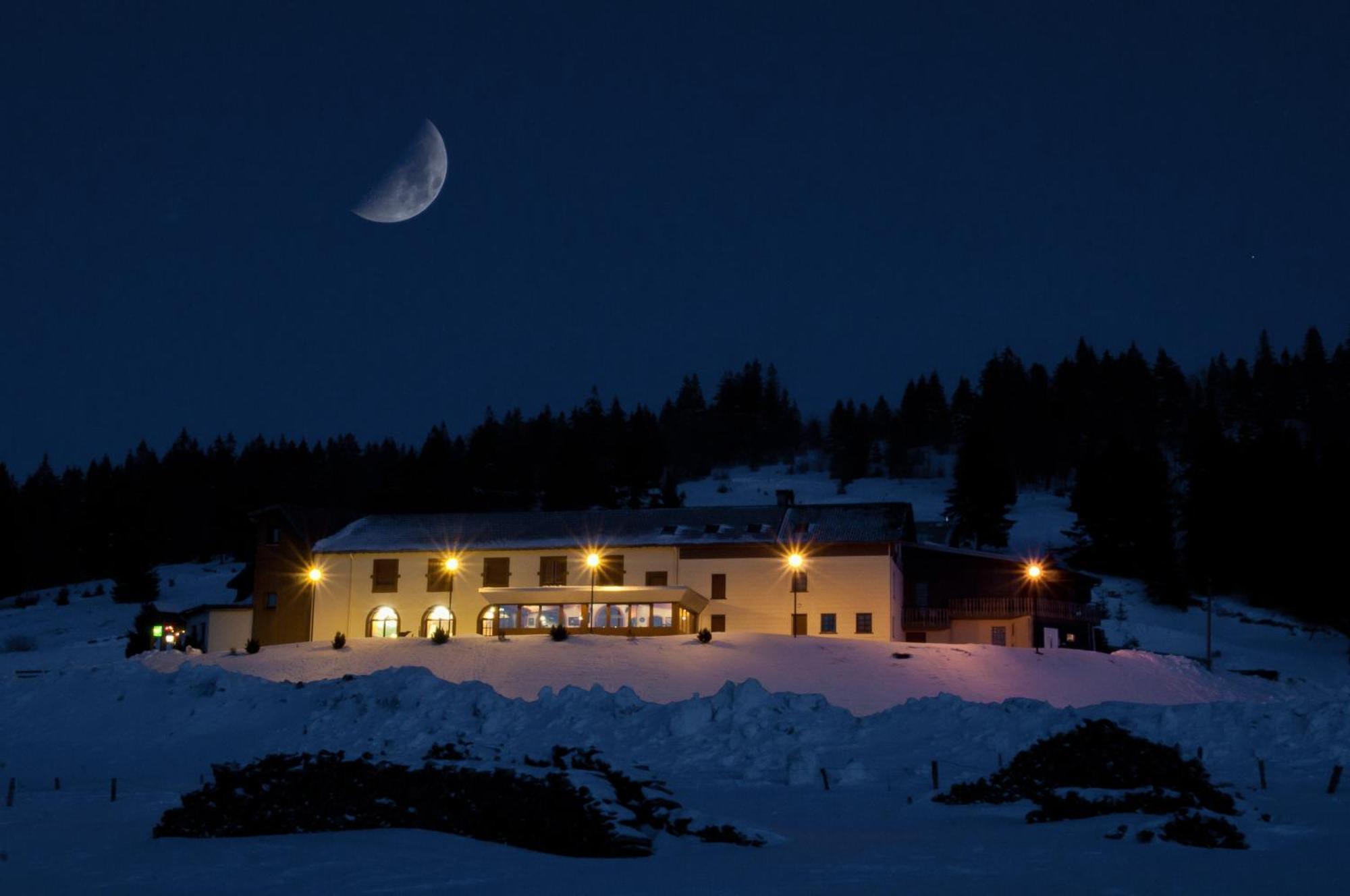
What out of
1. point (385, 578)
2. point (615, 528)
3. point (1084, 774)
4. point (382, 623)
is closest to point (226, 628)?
point (382, 623)

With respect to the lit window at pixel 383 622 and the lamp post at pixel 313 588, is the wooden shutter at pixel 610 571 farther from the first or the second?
the lamp post at pixel 313 588

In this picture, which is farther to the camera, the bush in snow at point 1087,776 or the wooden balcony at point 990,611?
the wooden balcony at point 990,611

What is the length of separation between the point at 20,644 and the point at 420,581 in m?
31.6

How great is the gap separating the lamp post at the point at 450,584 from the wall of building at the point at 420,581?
0.09 metres

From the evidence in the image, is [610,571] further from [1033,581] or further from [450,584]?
[1033,581]

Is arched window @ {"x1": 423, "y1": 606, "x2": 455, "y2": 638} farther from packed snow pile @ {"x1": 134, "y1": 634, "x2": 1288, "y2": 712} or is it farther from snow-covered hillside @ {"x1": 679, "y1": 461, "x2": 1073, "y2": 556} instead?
snow-covered hillside @ {"x1": 679, "y1": 461, "x2": 1073, "y2": 556}

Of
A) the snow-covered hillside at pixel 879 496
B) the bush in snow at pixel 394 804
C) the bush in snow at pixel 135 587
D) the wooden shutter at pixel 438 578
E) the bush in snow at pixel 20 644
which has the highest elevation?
the snow-covered hillside at pixel 879 496

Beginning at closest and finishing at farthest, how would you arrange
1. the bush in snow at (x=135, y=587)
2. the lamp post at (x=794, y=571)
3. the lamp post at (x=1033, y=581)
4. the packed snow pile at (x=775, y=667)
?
the packed snow pile at (x=775, y=667) < the lamp post at (x=794, y=571) < the lamp post at (x=1033, y=581) < the bush in snow at (x=135, y=587)

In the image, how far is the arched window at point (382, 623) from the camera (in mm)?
63688

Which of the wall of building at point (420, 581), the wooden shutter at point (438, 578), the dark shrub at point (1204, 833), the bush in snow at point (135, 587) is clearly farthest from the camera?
the bush in snow at point (135, 587)

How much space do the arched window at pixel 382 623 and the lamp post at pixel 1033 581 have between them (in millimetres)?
31794

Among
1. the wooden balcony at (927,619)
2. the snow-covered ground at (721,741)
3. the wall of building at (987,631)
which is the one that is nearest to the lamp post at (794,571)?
the wooden balcony at (927,619)

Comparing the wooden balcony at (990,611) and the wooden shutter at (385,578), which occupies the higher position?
the wooden shutter at (385,578)

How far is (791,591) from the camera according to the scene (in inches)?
2416
